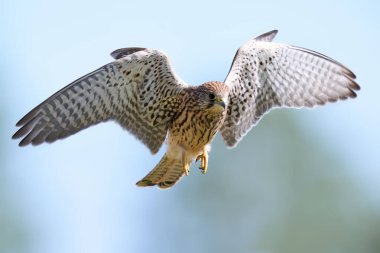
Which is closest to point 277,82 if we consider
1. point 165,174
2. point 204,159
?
point 204,159

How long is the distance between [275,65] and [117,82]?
1.86 meters

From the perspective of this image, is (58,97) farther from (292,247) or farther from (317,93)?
(292,247)

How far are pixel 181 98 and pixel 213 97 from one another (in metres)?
0.42

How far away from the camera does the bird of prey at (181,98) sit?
1030cm

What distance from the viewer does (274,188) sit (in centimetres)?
3095

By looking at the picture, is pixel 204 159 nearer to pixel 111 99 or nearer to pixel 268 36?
pixel 111 99

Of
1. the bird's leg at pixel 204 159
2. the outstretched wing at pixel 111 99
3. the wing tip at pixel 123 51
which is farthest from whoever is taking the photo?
the bird's leg at pixel 204 159

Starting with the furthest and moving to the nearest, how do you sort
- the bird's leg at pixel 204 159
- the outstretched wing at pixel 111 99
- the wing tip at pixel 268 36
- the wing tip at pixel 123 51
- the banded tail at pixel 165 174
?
the wing tip at pixel 268 36 < the banded tail at pixel 165 174 < the bird's leg at pixel 204 159 < the wing tip at pixel 123 51 < the outstretched wing at pixel 111 99

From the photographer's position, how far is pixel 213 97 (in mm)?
10391

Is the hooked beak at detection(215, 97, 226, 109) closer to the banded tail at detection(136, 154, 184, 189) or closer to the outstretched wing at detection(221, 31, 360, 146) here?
the outstretched wing at detection(221, 31, 360, 146)

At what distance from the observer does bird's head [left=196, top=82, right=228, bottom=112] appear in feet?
34.0

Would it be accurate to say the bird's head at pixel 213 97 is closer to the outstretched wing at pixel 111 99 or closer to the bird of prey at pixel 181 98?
the bird of prey at pixel 181 98

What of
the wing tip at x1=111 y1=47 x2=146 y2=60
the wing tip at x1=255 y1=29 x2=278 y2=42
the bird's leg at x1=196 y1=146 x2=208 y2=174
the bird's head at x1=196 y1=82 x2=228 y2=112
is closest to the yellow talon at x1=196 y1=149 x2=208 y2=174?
the bird's leg at x1=196 y1=146 x2=208 y2=174

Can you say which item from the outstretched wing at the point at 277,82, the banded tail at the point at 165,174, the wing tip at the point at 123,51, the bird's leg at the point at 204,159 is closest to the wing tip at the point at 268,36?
the outstretched wing at the point at 277,82
